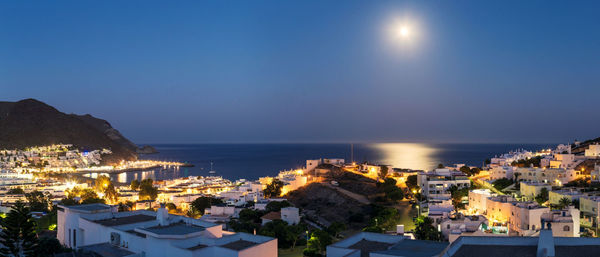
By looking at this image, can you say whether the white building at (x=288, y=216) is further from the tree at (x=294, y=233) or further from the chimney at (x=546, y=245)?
the chimney at (x=546, y=245)

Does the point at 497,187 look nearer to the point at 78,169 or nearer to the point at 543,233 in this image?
the point at 543,233

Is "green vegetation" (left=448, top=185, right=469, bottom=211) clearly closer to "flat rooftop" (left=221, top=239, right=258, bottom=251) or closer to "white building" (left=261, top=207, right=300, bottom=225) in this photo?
"white building" (left=261, top=207, right=300, bottom=225)

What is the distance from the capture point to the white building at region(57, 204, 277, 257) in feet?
39.5

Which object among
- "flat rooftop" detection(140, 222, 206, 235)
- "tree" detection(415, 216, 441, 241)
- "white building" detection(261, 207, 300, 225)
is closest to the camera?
"flat rooftop" detection(140, 222, 206, 235)

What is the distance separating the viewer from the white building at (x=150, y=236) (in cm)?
1205

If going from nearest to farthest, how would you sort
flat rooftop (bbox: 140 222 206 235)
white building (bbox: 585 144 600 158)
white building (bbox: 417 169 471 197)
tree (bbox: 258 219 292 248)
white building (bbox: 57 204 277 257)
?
white building (bbox: 57 204 277 257), flat rooftop (bbox: 140 222 206 235), tree (bbox: 258 219 292 248), white building (bbox: 417 169 471 197), white building (bbox: 585 144 600 158)

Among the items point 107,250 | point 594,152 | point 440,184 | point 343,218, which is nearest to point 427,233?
point 343,218

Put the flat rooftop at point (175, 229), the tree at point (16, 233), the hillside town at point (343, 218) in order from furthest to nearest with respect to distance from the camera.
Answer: the tree at point (16, 233), the flat rooftop at point (175, 229), the hillside town at point (343, 218)

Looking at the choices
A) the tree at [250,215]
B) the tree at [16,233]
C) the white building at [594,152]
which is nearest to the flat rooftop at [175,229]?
the tree at [16,233]

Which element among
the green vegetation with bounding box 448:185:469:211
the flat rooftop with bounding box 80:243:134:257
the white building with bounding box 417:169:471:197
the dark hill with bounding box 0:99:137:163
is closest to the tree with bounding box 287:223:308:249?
the flat rooftop with bounding box 80:243:134:257

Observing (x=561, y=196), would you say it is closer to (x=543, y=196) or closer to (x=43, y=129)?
(x=543, y=196)

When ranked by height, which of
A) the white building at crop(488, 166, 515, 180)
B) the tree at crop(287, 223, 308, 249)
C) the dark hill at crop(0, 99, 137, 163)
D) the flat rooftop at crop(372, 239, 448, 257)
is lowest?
the tree at crop(287, 223, 308, 249)

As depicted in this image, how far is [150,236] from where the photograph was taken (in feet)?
41.0

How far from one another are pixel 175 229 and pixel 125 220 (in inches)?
124
